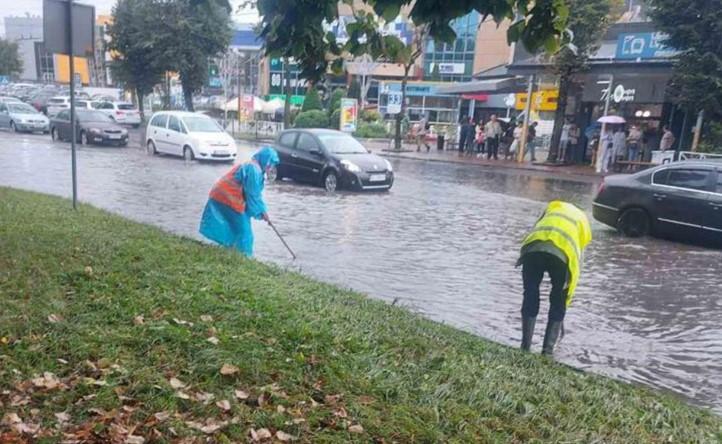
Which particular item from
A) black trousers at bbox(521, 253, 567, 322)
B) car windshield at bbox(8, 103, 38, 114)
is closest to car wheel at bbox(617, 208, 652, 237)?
black trousers at bbox(521, 253, 567, 322)

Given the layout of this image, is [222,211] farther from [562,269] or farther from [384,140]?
[384,140]

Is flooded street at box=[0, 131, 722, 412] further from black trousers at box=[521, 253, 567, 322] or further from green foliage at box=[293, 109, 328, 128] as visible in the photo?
green foliage at box=[293, 109, 328, 128]

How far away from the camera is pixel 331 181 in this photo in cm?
1570

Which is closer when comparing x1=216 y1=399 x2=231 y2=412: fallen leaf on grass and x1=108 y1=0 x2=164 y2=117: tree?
x1=216 y1=399 x2=231 y2=412: fallen leaf on grass

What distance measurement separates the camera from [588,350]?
5.92 metres

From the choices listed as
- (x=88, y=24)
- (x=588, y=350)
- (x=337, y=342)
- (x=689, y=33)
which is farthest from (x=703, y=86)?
(x=337, y=342)

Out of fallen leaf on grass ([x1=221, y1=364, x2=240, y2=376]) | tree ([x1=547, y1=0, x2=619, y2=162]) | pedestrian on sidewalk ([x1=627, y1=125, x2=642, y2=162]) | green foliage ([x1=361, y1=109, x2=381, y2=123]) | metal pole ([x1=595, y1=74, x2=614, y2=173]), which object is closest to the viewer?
fallen leaf on grass ([x1=221, y1=364, x2=240, y2=376])

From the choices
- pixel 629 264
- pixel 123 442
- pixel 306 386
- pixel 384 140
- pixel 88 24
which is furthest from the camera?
pixel 384 140

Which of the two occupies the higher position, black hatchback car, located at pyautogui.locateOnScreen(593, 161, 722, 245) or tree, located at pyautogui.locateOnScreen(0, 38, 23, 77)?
tree, located at pyautogui.locateOnScreen(0, 38, 23, 77)

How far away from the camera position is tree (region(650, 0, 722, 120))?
19859mm

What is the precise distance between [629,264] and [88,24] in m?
8.70

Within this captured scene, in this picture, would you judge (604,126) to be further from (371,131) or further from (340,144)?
(371,131)

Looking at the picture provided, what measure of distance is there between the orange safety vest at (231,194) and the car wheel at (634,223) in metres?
7.70

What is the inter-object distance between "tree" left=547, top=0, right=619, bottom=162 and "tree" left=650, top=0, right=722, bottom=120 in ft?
7.89
